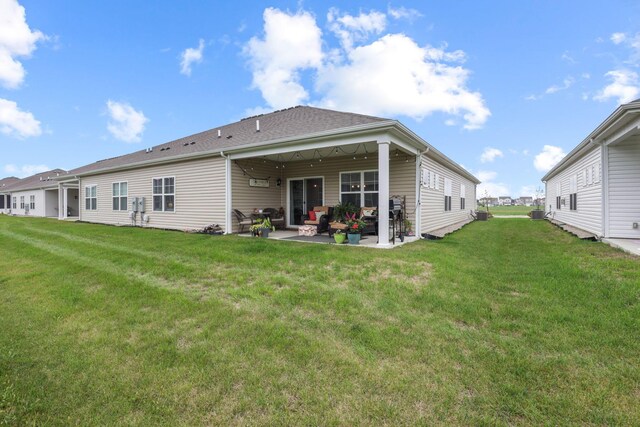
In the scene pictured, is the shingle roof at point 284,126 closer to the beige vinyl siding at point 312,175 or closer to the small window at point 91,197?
the beige vinyl siding at point 312,175

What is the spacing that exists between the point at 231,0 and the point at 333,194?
8.33 meters

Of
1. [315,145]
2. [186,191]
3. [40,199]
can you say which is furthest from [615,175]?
[40,199]

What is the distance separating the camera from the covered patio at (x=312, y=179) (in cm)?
920

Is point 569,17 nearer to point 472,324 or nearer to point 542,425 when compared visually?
point 472,324

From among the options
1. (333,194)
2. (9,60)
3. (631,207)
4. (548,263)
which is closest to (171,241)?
(333,194)

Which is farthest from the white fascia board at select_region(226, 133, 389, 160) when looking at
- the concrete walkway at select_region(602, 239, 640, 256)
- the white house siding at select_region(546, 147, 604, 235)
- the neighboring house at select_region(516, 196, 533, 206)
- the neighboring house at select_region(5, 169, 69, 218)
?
the neighboring house at select_region(516, 196, 533, 206)

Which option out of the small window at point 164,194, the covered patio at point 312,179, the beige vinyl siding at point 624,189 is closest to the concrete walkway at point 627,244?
the beige vinyl siding at point 624,189

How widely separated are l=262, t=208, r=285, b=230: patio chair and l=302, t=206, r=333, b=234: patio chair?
1078 millimetres

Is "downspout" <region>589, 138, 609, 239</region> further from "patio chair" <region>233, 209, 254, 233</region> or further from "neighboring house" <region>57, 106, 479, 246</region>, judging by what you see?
"patio chair" <region>233, 209, 254, 233</region>

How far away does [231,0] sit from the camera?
37.4ft

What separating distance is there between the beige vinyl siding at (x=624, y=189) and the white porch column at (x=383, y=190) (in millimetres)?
6032

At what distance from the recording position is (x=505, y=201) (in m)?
73.8

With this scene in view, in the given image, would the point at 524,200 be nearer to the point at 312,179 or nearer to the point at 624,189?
the point at 624,189

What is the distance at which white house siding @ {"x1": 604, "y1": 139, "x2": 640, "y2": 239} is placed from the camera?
7605 mm
